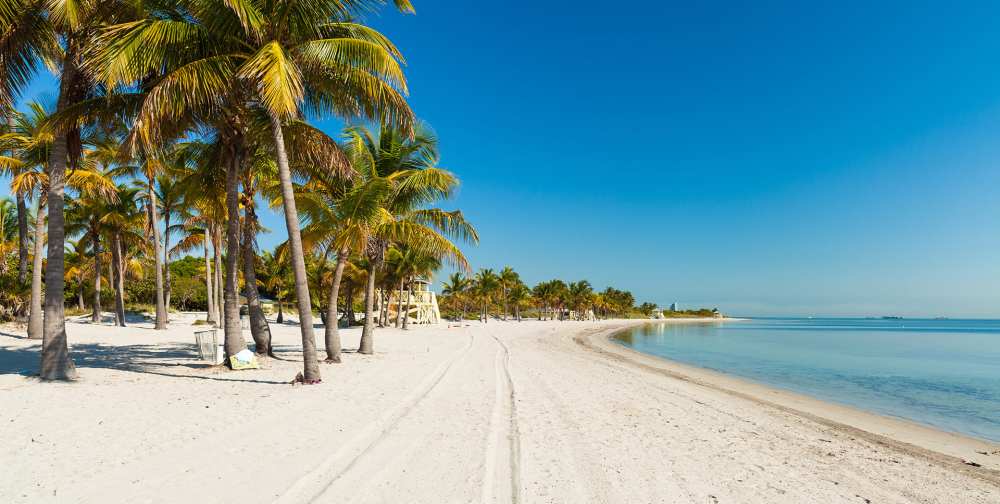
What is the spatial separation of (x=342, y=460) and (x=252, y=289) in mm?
8356

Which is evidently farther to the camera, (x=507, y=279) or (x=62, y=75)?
(x=507, y=279)

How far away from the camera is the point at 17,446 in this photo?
484 centimetres

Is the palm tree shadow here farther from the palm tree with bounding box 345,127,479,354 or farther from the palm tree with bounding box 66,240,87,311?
the palm tree with bounding box 66,240,87,311

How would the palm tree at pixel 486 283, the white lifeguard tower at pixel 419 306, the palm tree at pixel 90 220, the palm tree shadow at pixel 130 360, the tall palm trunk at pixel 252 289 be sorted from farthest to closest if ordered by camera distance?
1. the palm tree at pixel 486 283
2. the white lifeguard tower at pixel 419 306
3. the palm tree at pixel 90 220
4. the tall palm trunk at pixel 252 289
5. the palm tree shadow at pixel 130 360

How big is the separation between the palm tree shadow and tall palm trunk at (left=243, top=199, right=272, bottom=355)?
1.28 meters

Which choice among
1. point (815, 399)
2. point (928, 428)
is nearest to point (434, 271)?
point (815, 399)

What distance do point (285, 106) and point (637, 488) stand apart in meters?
7.51

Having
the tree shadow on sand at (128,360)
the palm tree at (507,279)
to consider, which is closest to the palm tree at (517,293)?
the palm tree at (507,279)

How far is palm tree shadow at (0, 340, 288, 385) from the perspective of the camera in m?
9.41

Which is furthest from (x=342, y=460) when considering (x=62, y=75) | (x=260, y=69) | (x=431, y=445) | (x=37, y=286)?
(x=37, y=286)

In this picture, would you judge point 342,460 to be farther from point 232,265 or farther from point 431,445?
point 232,265

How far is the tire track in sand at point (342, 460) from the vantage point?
391 centimetres

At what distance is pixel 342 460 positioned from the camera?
478cm

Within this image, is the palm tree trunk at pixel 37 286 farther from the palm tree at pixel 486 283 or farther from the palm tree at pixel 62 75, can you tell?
the palm tree at pixel 486 283
